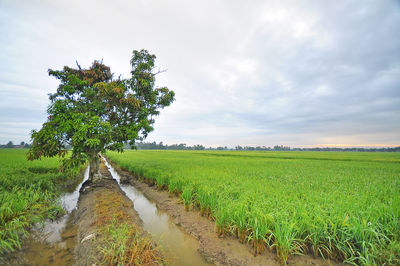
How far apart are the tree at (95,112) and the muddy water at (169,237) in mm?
4119

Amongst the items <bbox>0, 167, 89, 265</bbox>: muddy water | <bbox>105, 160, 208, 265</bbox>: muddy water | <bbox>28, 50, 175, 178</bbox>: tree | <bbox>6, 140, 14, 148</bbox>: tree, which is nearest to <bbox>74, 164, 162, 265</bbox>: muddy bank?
<bbox>0, 167, 89, 265</bbox>: muddy water

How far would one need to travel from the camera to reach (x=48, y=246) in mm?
4008

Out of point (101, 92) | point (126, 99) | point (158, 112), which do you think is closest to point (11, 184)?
point (101, 92)

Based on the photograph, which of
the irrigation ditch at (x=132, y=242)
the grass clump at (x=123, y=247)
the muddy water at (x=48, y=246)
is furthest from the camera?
the muddy water at (x=48, y=246)

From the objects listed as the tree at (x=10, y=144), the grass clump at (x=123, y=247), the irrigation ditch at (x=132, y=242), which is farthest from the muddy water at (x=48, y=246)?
the tree at (x=10, y=144)

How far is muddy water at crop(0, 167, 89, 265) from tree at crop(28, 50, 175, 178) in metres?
3.35

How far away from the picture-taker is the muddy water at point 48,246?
3426 millimetres

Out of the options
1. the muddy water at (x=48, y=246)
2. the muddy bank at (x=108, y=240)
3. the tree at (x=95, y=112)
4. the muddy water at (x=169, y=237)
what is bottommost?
the muddy water at (x=169, y=237)

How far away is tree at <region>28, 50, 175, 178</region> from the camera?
722 cm

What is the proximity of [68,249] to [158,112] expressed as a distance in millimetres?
8393

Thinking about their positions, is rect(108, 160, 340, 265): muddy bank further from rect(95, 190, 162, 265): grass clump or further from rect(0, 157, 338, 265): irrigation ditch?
rect(95, 190, 162, 265): grass clump

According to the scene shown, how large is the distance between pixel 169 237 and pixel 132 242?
183 centimetres

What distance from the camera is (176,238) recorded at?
4.69m

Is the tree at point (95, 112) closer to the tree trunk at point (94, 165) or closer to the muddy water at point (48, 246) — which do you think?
the tree trunk at point (94, 165)
